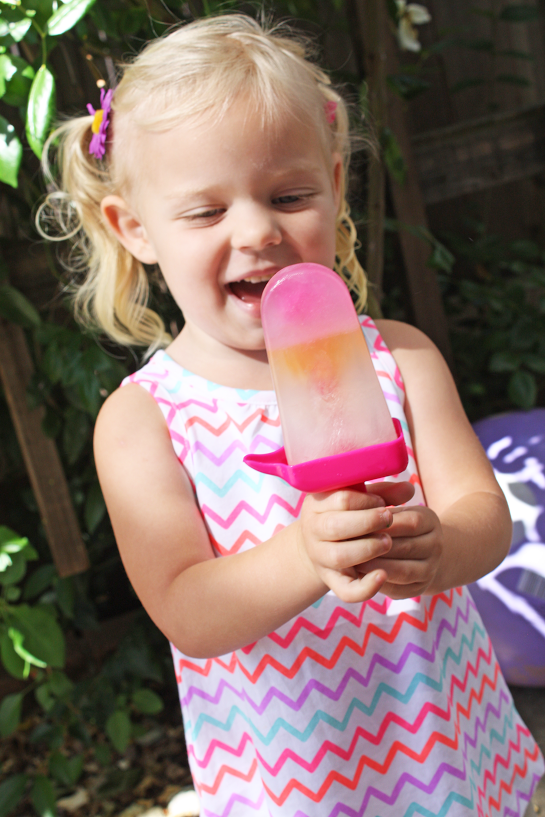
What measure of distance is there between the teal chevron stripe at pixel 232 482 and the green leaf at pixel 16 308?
0.75 metres

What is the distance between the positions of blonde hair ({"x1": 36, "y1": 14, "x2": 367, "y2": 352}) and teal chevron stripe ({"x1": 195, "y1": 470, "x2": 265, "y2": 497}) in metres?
0.44

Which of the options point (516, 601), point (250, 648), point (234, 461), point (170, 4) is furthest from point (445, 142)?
point (250, 648)

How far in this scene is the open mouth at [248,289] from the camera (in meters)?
1.02

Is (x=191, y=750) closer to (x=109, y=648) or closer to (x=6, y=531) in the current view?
(x=6, y=531)

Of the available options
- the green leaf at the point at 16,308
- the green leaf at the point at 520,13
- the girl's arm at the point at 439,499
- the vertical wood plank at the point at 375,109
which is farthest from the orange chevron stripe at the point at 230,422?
the green leaf at the point at 520,13

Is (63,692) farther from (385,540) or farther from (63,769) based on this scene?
(385,540)

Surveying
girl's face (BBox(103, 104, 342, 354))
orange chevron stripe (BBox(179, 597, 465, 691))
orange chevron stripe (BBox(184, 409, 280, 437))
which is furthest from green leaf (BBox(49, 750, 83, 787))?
girl's face (BBox(103, 104, 342, 354))

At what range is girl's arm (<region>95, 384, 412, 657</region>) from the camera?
2.33ft

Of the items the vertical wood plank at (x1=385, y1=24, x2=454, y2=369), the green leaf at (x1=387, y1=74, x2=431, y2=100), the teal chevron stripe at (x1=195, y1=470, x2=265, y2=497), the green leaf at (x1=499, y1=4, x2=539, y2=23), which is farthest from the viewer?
the green leaf at (x1=499, y1=4, x2=539, y2=23)

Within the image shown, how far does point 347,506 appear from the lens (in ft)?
2.30

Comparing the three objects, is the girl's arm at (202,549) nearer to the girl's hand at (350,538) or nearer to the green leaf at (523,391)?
the girl's hand at (350,538)

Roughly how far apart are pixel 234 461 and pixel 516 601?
95 cm

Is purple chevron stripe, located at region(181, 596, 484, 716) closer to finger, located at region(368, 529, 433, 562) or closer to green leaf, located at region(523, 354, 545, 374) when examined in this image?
finger, located at region(368, 529, 433, 562)

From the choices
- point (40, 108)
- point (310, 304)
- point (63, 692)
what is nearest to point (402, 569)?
point (310, 304)
